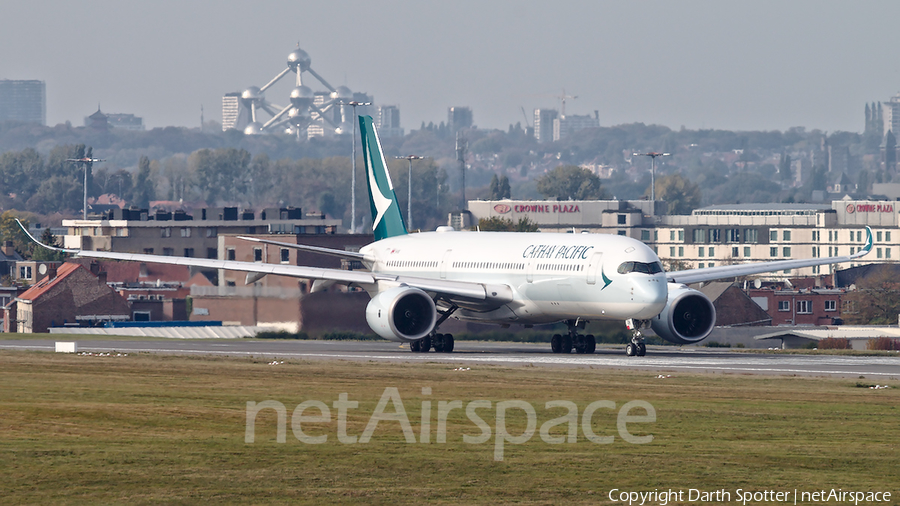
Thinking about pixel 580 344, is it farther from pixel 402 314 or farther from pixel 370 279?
pixel 370 279

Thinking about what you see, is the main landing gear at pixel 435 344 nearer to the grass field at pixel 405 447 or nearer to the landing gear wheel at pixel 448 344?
the landing gear wheel at pixel 448 344

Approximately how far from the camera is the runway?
4262 cm

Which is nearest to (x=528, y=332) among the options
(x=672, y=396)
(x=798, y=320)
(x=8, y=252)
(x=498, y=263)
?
(x=498, y=263)

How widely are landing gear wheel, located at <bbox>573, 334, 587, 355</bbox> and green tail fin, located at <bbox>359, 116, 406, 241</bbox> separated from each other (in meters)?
14.2

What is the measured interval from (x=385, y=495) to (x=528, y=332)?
1845 inches

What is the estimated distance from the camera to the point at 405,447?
73.4ft

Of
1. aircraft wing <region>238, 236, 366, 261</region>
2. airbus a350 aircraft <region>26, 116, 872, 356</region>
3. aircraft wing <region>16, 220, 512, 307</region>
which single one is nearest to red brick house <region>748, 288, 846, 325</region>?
airbus a350 aircraft <region>26, 116, 872, 356</region>

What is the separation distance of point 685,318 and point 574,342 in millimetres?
4423

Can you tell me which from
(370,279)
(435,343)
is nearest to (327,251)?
(370,279)

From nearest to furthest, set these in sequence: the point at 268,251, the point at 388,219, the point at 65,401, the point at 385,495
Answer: the point at 385,495 < the point at 65,401 < the point at 388,219 < the point at 268,251

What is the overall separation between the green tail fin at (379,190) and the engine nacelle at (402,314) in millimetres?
11982

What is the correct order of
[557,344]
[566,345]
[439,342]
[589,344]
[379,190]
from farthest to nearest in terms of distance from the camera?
[379,190] < [439,342] < [557,344] < [566,345] < [589,344]

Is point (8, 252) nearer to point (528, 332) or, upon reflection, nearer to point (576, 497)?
point (528, 332)

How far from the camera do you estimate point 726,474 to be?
2061 centimetres
